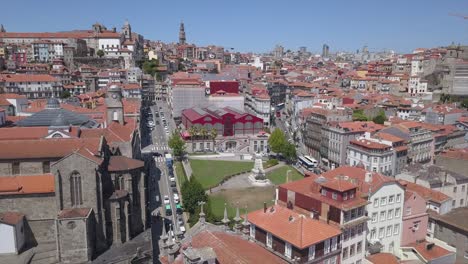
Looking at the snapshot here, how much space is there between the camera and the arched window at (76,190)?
37250 mm

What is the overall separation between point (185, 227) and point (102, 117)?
107 feet

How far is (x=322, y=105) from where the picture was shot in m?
108

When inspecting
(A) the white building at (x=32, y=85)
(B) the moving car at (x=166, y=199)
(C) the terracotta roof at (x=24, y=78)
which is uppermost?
(C) the terracotta roof at (x=24, y=78)

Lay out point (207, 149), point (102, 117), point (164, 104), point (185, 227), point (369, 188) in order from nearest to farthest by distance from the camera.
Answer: point (369, 188), point (185, 227), point (102, 117), point (207, 149), point (164, 104)

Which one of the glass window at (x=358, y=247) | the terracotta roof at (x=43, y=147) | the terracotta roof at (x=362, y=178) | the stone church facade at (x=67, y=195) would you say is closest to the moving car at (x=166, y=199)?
the stone church facade at (x=67, y=195)

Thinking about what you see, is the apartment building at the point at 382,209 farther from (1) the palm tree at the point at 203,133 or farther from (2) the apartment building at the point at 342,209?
(1) the palm tree at the point at 203,133

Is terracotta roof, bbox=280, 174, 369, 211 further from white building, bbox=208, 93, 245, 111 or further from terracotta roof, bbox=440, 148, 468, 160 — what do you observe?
white building, bbox=208, 93, 245, 111

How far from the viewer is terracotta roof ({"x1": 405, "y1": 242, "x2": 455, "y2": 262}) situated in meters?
40.8

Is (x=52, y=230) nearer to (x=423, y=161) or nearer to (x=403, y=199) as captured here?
(x=403, y=199)

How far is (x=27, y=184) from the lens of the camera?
125ft

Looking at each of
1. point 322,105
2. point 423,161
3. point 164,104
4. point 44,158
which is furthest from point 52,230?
point 164,104

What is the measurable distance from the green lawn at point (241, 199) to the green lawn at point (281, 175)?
190 inches

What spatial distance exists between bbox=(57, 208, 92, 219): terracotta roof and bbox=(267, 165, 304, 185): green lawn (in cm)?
4007

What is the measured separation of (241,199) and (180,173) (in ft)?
51.3
